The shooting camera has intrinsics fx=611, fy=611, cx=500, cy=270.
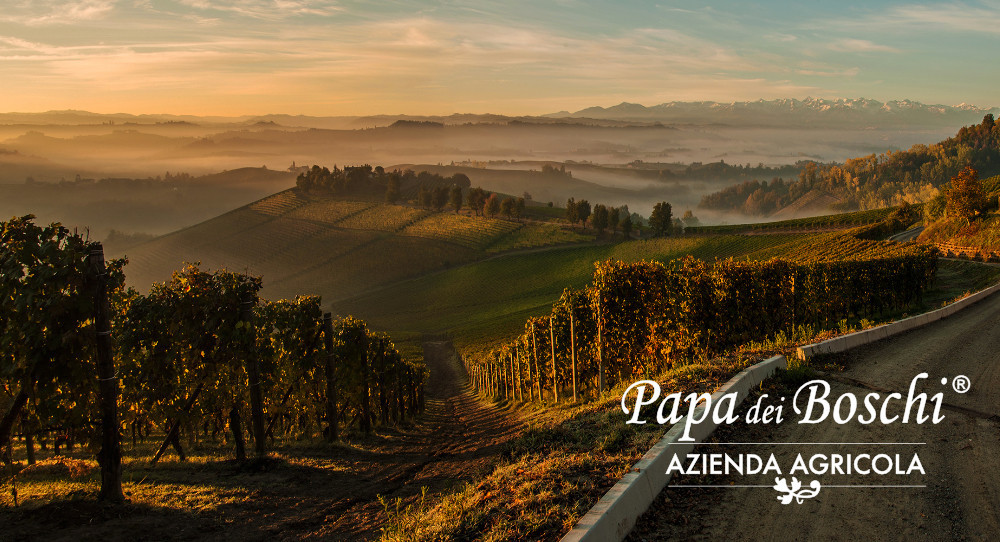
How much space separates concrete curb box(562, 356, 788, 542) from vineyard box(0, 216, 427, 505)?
27.7 ft

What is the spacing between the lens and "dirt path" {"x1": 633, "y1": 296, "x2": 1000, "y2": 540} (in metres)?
5.57

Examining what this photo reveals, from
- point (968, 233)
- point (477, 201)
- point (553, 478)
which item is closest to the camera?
point (553, 478)

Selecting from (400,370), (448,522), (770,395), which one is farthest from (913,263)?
(448,522)

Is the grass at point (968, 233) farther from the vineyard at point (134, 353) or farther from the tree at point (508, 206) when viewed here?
the tree at point (508, 206)

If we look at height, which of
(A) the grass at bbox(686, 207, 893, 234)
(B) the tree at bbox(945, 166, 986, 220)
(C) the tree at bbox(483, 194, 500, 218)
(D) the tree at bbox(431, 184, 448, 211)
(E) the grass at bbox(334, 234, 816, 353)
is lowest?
(E) the grass at bbox(334, 234, 816, 353)

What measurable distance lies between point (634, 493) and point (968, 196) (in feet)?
306

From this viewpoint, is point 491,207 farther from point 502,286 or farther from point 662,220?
point 502,286

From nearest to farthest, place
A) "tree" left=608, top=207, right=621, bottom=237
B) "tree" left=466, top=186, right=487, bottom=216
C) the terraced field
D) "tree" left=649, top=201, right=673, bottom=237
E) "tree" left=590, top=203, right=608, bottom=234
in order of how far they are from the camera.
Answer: "tree" left=649, top=201, right=673, bottom=237 → "tree" left=590, top=203, right=608, bottom=234 → the terraced field → "tree" left=608, top=207, right=621, bottom=237 → "tree" left=466, top=186, right=487, bottom=216

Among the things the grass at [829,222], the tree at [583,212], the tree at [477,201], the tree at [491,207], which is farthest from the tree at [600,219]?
the tree at [477,201]

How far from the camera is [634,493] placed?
5934mm

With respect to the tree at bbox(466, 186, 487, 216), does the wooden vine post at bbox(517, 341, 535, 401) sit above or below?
below

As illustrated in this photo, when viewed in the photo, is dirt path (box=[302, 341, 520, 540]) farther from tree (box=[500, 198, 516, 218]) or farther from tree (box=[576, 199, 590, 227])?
tree (box=[500, 198, 516, 218])

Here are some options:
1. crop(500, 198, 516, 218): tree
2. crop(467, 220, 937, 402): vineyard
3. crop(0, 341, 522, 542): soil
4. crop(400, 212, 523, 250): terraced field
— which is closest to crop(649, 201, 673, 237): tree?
crop(400, 212, 523, 250): terraced field

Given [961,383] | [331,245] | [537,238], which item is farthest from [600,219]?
[961,383]
